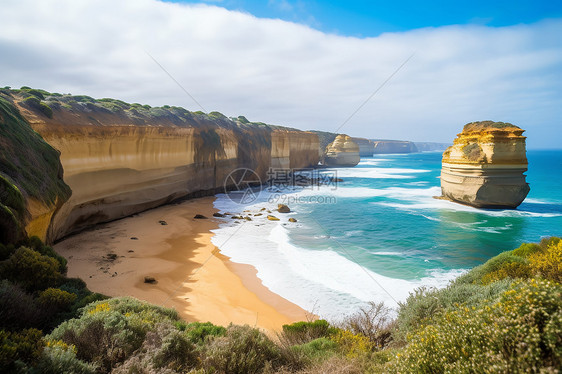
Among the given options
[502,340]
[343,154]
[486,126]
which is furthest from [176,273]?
[343,154]

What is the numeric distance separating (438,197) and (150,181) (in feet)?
91.4

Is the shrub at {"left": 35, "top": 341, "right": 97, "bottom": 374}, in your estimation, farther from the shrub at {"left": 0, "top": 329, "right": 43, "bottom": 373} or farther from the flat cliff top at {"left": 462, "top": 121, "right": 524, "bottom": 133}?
the flat cliff top at {"left": 462, "top": 121, "right": 524, "bottom": 133}

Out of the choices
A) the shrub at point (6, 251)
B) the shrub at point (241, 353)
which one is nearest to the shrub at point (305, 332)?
the shrub at point (241, 353)

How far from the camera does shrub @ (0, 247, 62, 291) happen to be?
5594 millimetres

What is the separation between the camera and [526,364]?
9.52 ft

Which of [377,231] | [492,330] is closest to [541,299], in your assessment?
[492,330]

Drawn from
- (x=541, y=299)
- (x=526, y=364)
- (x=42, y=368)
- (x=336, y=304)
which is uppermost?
(x=541, y=299)

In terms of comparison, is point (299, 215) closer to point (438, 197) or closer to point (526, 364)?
point (438, 197)

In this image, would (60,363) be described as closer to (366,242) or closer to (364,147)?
(366,242)

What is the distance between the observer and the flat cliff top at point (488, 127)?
78.7 ft

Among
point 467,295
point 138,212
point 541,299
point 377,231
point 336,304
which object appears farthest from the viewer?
point 138,212

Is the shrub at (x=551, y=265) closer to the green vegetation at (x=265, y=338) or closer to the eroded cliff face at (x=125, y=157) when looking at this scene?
the green vegetation at (x=265, y=338)

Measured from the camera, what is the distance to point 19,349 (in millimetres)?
3506

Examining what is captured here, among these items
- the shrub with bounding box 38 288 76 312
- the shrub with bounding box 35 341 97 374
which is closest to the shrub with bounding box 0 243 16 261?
the shrub with bounding box 38 288 76 312
